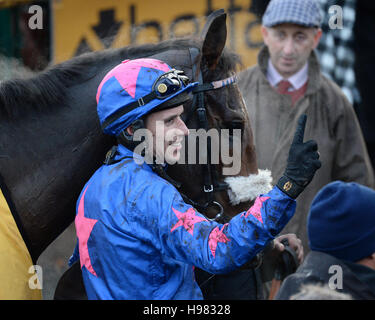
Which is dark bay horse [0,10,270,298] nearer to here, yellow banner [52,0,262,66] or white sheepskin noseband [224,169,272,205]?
white sheepskin noseband [224,169,272,205]

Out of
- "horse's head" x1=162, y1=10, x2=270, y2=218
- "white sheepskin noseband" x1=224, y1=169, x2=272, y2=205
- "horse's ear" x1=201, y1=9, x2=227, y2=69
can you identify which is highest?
"horse's ear" x1=201, y1=9, x2=227, y2=69

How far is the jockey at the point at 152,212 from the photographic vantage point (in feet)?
5.98

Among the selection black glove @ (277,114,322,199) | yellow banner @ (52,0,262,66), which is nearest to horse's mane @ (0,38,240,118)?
black glove @ (277,114,322,199)

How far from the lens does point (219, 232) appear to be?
1.88m

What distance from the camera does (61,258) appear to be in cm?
445

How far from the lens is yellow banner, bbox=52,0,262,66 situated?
5293mm

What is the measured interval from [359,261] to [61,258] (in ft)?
9.38

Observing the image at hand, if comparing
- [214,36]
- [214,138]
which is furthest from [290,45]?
[214,138]

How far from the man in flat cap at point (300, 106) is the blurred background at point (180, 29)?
29cm

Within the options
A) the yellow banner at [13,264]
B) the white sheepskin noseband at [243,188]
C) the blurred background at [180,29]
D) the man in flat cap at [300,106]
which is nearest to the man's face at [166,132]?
the white sheepskin noseband at [243,188]

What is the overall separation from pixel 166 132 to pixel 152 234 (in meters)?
0.41

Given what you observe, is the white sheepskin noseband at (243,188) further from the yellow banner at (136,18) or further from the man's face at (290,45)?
the yellow banner at (136,18)

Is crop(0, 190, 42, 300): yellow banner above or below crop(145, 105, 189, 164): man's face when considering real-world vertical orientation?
below

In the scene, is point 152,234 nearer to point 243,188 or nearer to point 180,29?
point 243,188
